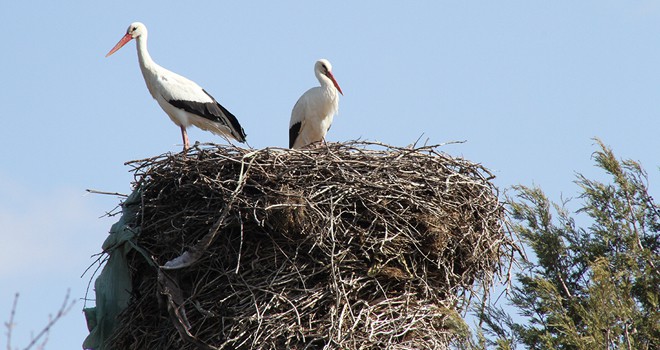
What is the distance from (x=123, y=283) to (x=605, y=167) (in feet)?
12.6

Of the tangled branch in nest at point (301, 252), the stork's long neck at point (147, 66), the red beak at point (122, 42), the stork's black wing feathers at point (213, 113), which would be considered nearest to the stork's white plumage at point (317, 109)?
the stork's black wing feathers at point (213, 113)

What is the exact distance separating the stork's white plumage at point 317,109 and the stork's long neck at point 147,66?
135 cm

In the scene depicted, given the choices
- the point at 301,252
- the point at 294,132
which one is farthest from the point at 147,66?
the point at 301,252

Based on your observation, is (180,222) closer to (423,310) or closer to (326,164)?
(326,164)

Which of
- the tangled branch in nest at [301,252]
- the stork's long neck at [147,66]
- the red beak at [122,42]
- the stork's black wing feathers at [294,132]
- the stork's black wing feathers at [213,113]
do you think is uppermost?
the red beak at [122,42]

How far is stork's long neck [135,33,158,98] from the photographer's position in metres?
9.52

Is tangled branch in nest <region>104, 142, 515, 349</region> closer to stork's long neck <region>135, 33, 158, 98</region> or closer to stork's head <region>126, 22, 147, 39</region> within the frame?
stork's long neck <region>135, 33, 158, 98</region>

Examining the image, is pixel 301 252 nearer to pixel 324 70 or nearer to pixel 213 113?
pixel 213 113

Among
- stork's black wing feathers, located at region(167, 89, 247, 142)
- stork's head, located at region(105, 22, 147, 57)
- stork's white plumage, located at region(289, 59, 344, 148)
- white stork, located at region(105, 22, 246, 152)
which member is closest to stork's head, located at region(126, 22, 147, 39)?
stork's head, located at region(105, 22, 147, 57)

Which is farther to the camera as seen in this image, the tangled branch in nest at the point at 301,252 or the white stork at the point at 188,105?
the white stork at the point at 188,105

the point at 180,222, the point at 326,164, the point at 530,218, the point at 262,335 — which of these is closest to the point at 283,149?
the point at 326,164

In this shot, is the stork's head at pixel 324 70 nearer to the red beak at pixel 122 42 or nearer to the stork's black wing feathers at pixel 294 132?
the stork's black wing feathers at pixel 294 132

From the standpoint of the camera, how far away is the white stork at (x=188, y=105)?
925 centimetres

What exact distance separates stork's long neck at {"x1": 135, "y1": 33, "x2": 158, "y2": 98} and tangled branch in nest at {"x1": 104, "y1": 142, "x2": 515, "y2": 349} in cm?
286
